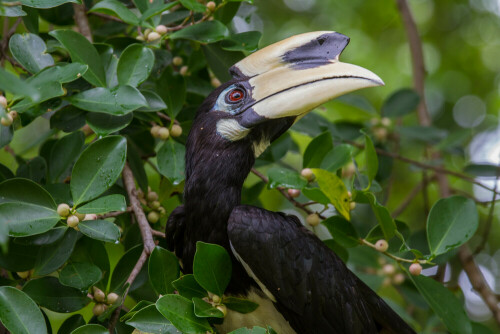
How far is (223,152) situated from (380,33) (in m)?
3.56

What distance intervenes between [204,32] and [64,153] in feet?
1.99

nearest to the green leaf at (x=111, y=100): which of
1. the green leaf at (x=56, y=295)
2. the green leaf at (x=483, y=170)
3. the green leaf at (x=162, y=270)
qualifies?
the green leaf at (x=162, y=270)

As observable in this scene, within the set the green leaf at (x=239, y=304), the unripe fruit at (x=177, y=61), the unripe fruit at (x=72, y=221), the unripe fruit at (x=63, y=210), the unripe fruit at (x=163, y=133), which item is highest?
the unripe fruit at (x=177, y=61)

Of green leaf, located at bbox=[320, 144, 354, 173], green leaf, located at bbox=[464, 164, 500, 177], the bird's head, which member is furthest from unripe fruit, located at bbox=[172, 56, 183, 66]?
green leaf, located at bbox=[464, 164, 500, 177]

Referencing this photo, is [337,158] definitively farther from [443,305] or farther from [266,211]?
[443,305]

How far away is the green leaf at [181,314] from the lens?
1.65 metres

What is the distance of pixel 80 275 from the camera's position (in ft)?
6.07

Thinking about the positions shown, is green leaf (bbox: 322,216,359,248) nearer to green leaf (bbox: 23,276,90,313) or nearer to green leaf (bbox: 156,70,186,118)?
green leaf (bbox: 156,70,186,118)

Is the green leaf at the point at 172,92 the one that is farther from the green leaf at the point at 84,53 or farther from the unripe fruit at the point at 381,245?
the unripe fruit at the point at 381,245

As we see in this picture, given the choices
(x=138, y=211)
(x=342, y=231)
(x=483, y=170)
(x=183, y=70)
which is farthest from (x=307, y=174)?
(x=483, y=170)

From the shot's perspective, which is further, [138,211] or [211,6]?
[211,6]

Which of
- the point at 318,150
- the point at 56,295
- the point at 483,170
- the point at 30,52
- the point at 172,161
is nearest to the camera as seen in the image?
the point at 56,295

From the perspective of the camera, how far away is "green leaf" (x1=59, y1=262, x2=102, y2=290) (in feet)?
5.99

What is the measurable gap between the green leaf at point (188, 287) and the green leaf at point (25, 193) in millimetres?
399
